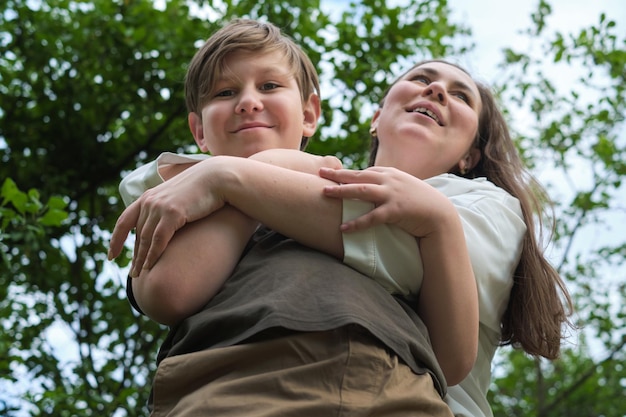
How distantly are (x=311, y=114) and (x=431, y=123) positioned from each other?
1.05ft

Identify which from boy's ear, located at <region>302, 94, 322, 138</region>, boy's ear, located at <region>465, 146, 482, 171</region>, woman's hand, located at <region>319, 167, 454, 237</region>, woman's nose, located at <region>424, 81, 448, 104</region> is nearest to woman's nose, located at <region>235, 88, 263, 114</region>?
boy's ear, located at <region>302, 94, 322, 138</region>

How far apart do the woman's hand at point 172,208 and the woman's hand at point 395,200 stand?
0.22m

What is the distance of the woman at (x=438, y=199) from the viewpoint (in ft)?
4.89

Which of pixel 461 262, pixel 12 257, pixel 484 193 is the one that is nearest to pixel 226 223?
pixel 461 262

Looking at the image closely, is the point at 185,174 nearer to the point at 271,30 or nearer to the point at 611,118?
the point at 271,30

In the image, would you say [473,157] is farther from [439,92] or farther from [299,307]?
[299,307]

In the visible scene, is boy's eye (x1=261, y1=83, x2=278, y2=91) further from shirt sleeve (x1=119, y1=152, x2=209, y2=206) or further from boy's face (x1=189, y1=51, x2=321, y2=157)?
shirt sleeve (x1=119, y1=152, x2=209, y2=206)

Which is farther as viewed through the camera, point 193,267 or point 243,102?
point 243,102

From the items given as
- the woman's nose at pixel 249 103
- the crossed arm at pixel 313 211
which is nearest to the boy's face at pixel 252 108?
the woman's nose at pixel 249 103

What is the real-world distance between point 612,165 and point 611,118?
391mm

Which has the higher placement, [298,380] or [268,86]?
[268,86]

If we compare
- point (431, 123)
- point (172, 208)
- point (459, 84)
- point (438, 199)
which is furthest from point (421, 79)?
point (172, 208)

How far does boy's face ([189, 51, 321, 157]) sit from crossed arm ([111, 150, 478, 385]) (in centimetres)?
32

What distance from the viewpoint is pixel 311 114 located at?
2.15m
